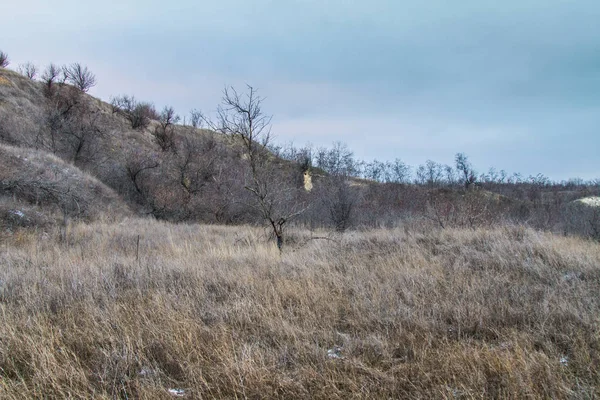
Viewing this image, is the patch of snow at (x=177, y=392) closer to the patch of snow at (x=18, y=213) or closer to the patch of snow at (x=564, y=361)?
the patch of snow at (x=564, y=361)

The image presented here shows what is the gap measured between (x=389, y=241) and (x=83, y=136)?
101ft

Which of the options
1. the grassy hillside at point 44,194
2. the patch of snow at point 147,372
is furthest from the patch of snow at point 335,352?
the grassy hillside at point 44,194

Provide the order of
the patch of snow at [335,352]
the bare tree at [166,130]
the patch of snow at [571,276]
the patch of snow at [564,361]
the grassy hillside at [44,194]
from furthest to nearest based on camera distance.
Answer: the bare tree at [166,130]
the grassy hillside at [44,194]
the patch of snow at [571,276]
the patch of snow at [335,352]
the patch of snow at [564,361]

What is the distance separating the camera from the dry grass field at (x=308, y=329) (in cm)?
238

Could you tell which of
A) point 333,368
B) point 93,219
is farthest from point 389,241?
point 93,219

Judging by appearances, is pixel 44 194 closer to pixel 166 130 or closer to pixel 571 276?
pixel 571 276

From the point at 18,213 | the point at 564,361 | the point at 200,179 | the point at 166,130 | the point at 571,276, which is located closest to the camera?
the point at 564,361

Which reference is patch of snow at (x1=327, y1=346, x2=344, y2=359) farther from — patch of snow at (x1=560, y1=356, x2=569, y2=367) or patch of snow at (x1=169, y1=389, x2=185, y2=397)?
patch of snow at (x1=560, y1=356, x2=569, y2=367)

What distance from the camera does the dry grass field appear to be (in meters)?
2.38

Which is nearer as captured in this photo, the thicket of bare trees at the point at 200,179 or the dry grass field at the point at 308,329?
the dry grass field at the point at 308,329

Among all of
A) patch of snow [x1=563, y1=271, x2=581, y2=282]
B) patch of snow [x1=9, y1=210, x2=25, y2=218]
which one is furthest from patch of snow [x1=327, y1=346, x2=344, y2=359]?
patch of snow [x1=9, y1=210, x2=25, y2=218]

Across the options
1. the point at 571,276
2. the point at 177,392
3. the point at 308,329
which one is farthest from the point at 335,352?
Result: the point at 571,276

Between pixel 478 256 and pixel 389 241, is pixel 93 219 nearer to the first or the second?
pixel 389 241

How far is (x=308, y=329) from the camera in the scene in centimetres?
329
